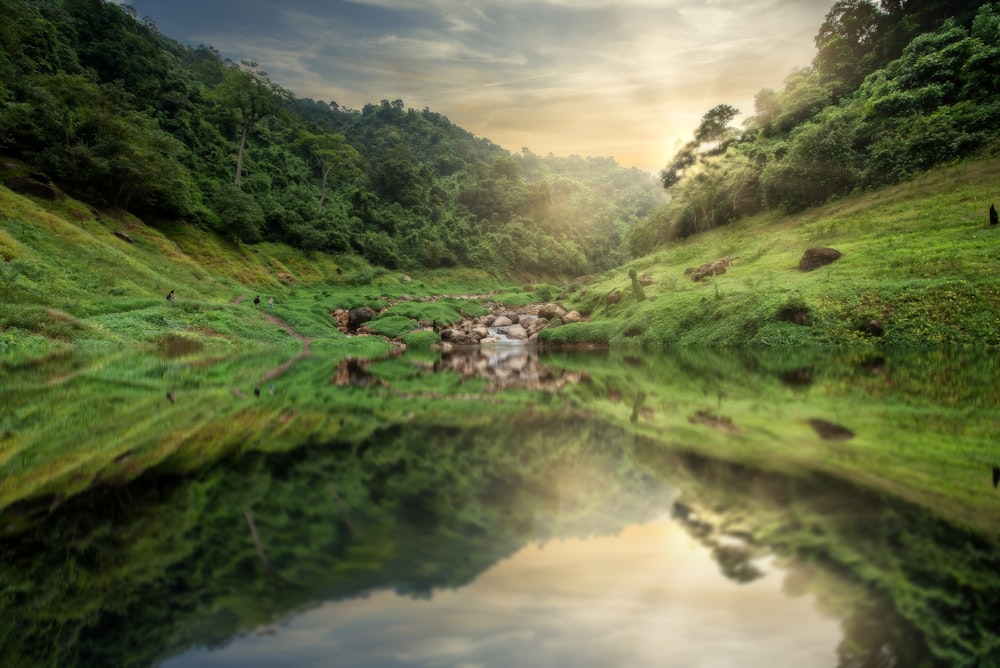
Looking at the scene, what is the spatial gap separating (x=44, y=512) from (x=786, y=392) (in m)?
9.09

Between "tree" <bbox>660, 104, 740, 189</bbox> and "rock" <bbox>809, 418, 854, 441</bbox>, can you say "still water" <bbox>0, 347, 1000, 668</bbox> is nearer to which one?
"rock" <bbox>809, 418, 854, 441</bbox>

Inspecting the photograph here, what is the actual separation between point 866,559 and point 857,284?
23786 millimetres

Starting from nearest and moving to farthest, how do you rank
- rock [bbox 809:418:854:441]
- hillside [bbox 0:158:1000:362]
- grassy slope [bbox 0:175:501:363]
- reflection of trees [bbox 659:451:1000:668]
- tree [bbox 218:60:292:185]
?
1. reflection of trees [bbox 659:451:1000:668]
2. rock [bbox 809:418:854:441]
3. hillside [bbox 0:158:1000:362]
4. grassy slope [bbox 0:175:501:363]
5. tree [bbox 218:60:292:185]

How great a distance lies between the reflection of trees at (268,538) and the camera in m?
2.01

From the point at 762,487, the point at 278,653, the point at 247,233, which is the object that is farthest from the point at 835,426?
the point at 247,233

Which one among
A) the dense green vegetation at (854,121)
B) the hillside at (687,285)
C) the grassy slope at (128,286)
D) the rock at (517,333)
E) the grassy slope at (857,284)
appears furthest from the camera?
the rock at (517,333)

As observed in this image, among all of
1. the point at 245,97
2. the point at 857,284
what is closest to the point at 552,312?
the point at 857,284

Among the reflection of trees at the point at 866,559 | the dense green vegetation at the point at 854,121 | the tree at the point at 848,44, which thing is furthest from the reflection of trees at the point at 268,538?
the tree at the point at 848,44

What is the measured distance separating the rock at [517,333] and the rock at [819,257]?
739 inches

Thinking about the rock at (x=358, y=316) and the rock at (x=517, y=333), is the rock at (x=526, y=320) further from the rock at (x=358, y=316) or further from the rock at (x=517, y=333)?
the rock at (x=358, y=316)

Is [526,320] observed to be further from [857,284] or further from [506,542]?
[506,542]

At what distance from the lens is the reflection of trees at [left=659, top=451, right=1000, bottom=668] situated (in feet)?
6.12

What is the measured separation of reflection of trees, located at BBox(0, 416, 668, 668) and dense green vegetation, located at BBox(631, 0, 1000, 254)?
32.7 meters

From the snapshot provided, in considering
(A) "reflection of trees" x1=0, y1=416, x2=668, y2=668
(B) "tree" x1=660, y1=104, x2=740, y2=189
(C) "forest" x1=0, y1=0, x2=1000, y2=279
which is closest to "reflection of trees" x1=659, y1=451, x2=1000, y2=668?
(A) "reflection of trees" x1=0, y1=416, x2=668, y2=668
